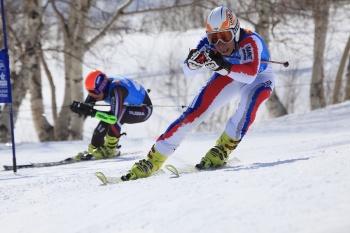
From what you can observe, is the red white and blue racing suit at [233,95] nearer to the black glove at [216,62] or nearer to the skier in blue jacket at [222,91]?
the skier in blue jacket at [222,91]

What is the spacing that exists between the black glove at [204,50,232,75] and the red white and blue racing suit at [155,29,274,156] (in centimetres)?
26

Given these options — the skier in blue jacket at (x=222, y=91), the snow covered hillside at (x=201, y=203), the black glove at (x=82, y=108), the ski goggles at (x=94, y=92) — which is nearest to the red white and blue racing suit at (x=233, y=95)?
→ the skier in blue jacket at (x=222, y=91)

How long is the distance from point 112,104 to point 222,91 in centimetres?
290

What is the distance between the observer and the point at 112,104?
767 centimetres

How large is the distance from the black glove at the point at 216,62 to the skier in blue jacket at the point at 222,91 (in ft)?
0.42

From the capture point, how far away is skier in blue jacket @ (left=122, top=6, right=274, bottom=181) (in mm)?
4789

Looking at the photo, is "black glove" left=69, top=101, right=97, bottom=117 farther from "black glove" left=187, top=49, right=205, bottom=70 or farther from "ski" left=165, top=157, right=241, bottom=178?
"black glove" left=187, top=49, right=205, bottom=70

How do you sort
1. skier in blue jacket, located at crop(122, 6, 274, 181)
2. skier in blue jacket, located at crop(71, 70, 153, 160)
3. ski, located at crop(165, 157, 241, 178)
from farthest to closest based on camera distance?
Answer: skier in blue jacket, located at crop(71, 70, 153, 160), skier in blue jacket, located at crop(122, 6, 274, 181), ski, located at crop(165, 157, 241, 178)

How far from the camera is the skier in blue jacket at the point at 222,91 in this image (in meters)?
4.79

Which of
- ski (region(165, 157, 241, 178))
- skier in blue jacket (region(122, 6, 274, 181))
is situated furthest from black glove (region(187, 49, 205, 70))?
ski (region(165, 157, 241, 178))

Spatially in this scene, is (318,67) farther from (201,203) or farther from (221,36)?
(201,203)

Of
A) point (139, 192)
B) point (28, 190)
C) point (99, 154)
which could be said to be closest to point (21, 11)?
point (99, 154)

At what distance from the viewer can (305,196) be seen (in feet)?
9.47

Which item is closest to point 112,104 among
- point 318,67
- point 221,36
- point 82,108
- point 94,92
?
point 94,92
